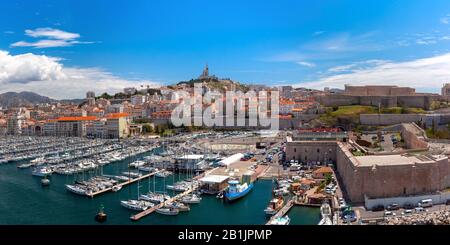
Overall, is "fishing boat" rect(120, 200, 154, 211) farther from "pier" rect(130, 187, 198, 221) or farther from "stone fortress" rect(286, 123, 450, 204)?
"stone fortress" rect(286, 123, 450, 204)

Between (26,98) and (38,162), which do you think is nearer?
(38,162)

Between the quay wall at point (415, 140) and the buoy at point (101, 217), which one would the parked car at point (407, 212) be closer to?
the quay wall at point (415, 140)

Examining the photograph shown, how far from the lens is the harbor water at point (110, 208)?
6.55 metres

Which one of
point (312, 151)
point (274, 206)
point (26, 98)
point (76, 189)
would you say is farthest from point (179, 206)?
point (26, 98)

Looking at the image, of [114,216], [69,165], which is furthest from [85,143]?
[114,216]

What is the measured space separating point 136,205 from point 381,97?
40.7 ft

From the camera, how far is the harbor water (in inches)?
258

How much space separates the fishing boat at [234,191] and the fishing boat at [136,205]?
1363 millimetres

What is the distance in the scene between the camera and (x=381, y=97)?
16.6 metres

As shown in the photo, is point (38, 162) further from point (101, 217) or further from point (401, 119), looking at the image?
point (401, 119)

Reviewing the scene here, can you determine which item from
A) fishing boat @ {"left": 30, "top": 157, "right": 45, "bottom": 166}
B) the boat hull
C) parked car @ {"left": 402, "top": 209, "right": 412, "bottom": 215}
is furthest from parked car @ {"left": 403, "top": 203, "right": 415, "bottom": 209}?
fishing boat @ {"left": 30, "top": 157, "right": 45, "bottom": 166}

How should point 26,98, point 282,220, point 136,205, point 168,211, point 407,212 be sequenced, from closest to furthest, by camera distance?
point 407,212 → point 282,220 → point 168,211 → point 136,205 → point 26,98

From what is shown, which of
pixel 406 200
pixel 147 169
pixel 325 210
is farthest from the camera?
pixel 147 169
